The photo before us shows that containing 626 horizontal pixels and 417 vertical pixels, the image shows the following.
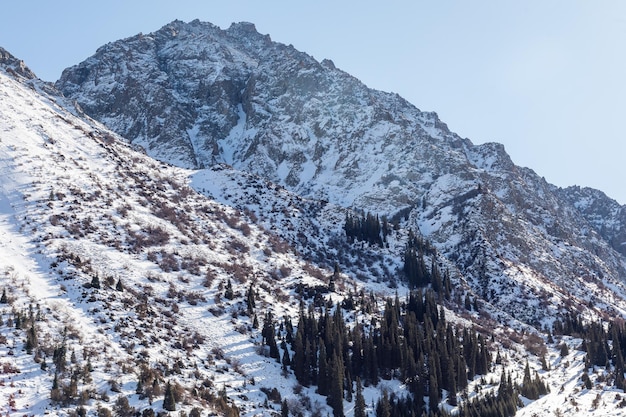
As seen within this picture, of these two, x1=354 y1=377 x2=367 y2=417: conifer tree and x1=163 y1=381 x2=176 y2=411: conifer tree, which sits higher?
x1=163 y1=381 x2=176 y2=411: conifer tree

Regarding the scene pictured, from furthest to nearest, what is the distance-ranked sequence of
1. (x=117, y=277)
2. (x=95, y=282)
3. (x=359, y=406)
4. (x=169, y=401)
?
(x=117, y=277)
(x=95, y=282)
(x=359, y=406)
(x=169, y=401)

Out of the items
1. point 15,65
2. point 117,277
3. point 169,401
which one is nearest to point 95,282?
point 117,277

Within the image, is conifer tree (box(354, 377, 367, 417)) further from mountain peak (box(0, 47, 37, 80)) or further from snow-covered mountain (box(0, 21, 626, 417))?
mountain peak (box(0, 47, 37, 80))

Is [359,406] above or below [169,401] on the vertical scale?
below

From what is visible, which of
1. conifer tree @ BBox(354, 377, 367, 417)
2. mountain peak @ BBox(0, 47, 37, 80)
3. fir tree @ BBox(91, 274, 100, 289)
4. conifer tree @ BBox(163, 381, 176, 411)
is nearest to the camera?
conifer tree @ BBox(163, 381, 176, 411)

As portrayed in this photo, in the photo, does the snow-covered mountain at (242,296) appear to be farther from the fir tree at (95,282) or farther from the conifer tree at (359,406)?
the fir tree at (95,282)

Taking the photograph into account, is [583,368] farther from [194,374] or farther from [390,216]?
[390,216]

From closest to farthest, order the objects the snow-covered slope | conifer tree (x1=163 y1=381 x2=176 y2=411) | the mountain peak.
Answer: conifer tree (x1=163 y1=381 x2=176 y2=411)
the snow-covered slope
the mountain peak

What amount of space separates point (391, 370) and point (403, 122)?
5539 inches

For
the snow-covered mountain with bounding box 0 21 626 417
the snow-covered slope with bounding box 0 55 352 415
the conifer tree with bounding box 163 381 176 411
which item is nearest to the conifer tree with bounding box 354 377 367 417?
the snow-covered mountain with bounding box 0 21 626 417

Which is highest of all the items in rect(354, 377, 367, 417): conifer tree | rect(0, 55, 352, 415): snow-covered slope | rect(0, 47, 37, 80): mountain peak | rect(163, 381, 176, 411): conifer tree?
rect(0, 47, 37, 80): mountain peak

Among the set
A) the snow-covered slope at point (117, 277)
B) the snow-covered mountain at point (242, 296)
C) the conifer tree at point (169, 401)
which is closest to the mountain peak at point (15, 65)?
the snow-covered mountain at point (242, 296)

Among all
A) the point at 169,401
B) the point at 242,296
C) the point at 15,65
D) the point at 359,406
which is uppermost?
the point at 15,65

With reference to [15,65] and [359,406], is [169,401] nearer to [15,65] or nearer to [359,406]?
[359,406]
